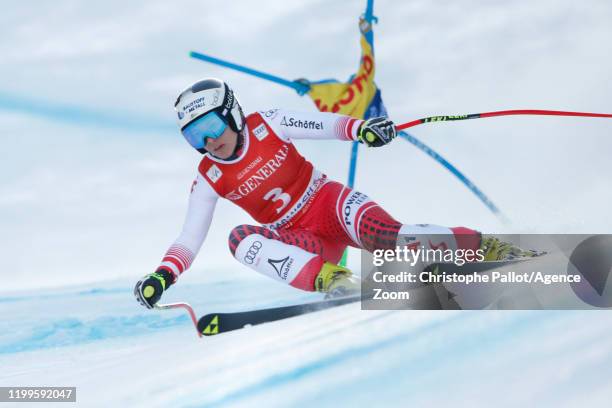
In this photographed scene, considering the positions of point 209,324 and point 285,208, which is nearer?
point 209,324

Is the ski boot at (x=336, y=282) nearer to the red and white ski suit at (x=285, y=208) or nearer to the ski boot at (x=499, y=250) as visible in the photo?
the red and white ski suit at (x=285, y=208)

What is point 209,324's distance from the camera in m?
3.69

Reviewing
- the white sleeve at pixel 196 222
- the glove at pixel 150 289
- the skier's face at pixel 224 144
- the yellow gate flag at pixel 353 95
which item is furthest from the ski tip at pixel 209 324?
the yellow gate flag at pixel 353 95

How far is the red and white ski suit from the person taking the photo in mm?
4047

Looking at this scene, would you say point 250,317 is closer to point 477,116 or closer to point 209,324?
point 209,324

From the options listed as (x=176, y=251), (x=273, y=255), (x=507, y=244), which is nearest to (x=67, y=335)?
(x=176, y=251)

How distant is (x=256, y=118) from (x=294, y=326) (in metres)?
1.48

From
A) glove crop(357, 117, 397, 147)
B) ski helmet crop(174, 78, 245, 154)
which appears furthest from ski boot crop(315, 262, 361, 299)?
ski helmet crop(174, 78, 245, 154)

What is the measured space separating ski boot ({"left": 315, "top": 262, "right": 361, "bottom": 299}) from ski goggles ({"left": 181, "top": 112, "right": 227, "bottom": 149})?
108cm

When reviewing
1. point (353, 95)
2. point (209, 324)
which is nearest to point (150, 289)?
point (209, 324)

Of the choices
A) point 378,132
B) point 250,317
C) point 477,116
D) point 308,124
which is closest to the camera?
point 250,317

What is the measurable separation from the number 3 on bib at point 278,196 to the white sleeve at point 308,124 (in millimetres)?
361

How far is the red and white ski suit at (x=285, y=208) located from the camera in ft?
13.3

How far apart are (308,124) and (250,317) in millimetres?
1374
